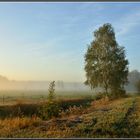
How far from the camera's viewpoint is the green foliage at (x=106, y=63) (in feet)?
182

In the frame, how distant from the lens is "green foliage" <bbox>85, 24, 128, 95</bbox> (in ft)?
182

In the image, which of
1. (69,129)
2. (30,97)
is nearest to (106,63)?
(30,97)

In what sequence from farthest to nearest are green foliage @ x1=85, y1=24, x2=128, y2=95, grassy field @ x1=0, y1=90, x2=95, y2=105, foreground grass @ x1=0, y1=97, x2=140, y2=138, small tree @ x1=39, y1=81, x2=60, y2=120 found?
1. green foliage @ x1=85, y1=24, x2=128, y2=95
2. grassy field @ x1=0, y1=90, x2=95, y2=105
3. small tree @ x1=39, y1=81, x2=60, y2=120
4. foreground grass @ x1=0, y1=97, x2=140, y2=138

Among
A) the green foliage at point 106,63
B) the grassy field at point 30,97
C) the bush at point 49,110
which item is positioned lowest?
the bush at point 49,110

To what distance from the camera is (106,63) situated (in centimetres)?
5597

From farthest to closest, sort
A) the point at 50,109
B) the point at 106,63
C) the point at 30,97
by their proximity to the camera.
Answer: the point at 106,63 → the point at 30,97 → the point at 50,109

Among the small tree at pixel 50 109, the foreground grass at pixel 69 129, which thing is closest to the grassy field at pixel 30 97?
the small tree at pixel 50 109

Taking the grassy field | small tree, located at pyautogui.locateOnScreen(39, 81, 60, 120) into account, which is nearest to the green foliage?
the grassy field

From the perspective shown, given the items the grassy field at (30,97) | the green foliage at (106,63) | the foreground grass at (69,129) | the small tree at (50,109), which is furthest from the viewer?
the green foliage at (106,63)

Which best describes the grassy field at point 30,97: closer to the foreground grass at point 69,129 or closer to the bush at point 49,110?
the bush at point 49,110

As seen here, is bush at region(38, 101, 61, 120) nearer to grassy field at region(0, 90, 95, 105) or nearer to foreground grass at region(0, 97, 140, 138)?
grassy field at region(0, 90, 95, 105)

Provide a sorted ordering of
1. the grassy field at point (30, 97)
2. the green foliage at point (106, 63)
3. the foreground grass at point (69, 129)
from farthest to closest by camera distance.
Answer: the green foliage at point (106, 63), the grassy field at point (30, 97), the foreground grass at point (69, 129)

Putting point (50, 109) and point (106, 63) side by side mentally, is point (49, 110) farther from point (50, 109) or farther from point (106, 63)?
point (106, 63)

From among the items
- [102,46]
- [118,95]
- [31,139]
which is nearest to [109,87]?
[118,95]
